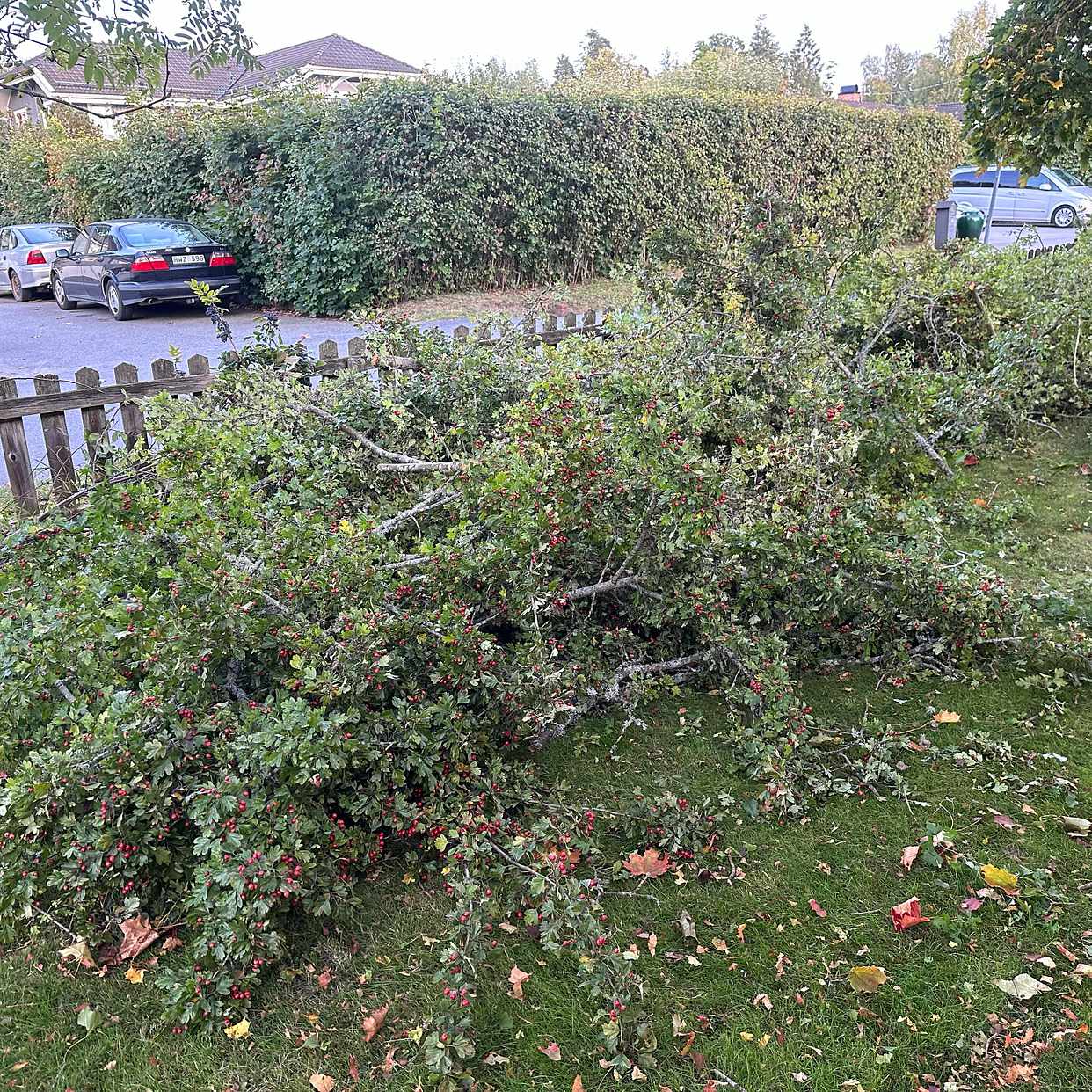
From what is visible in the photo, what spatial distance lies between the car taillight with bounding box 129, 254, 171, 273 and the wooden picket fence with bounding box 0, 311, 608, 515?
958cm

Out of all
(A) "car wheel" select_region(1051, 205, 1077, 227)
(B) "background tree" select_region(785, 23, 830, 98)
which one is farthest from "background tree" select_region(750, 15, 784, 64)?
(A) "car wheel" select_region(1051, 205, 1077, 227)

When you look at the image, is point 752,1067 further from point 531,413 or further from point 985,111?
point 985,111

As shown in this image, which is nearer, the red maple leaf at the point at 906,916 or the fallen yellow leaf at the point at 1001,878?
the red maple leaf at the point at 906,916

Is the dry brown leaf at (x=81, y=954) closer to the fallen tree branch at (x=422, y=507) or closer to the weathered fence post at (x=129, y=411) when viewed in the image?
the fallen tree branch at (x=422, y=507)

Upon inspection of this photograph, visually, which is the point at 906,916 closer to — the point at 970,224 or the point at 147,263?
the point at 147,263

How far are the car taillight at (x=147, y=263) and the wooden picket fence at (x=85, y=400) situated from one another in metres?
9.58

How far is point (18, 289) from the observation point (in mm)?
18344

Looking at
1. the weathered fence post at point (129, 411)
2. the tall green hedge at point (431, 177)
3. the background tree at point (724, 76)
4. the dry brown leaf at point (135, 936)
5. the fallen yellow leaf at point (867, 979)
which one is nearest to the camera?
the fallen yellow leaf at point (867, 979)

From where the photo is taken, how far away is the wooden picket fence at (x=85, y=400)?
535 cm

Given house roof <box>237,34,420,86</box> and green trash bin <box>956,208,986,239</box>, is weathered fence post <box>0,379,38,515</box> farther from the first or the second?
house roof <box>237,34,420,86</box>

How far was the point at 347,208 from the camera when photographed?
13.7 meters

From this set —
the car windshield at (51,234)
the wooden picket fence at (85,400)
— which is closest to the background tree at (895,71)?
the car windshield at (51,234)

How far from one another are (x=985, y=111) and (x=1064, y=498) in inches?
115

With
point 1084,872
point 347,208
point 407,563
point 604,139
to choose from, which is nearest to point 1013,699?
point 1084,872
